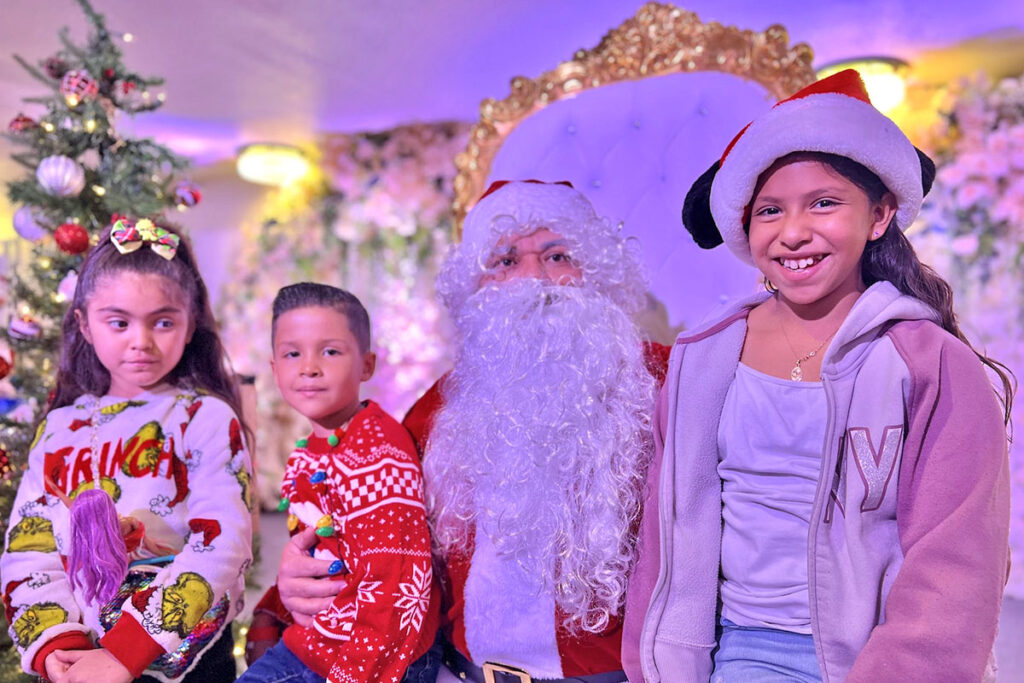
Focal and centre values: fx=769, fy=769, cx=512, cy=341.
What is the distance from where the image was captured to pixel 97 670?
1620 millimetres

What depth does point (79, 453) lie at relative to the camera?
1886 mm

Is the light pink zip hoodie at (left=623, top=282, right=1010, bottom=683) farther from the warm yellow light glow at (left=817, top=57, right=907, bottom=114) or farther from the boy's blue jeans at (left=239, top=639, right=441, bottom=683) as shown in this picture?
the warm yellow light glow at (left=817, top=57, right=907, bottom=114)

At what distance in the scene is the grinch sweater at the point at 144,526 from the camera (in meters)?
1.71

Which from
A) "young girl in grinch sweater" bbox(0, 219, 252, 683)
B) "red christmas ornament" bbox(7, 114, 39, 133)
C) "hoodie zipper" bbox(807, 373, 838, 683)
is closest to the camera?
"hoodie zipper" bbox(807, 373, 838, 683)

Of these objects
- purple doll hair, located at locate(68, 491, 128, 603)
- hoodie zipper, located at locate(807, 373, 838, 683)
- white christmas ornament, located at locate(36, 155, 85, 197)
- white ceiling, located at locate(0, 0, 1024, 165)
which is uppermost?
white ceiling, located at locate(0, 0, 1024, 165)

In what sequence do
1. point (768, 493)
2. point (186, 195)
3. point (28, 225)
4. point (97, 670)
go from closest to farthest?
point (768, 493) → point (97, 670) → point (28, 225) → point (186, 195)

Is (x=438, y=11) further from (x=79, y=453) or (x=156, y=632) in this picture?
(x=156, y=632)

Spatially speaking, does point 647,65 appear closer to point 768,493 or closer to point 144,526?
point 768,493

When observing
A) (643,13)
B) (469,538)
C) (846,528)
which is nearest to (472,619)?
(469,538)

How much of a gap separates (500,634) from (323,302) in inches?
33.7

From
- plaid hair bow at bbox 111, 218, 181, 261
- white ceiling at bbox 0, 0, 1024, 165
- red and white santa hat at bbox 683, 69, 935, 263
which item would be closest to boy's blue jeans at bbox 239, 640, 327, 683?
plaid hair bow at bbox 111, 218, 181, 261

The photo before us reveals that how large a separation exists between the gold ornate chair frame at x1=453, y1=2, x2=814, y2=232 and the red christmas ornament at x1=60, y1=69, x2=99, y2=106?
56.3 inches

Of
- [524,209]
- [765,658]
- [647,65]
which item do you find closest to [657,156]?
[647,65]

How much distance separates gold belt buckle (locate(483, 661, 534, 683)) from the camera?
1.66 m
